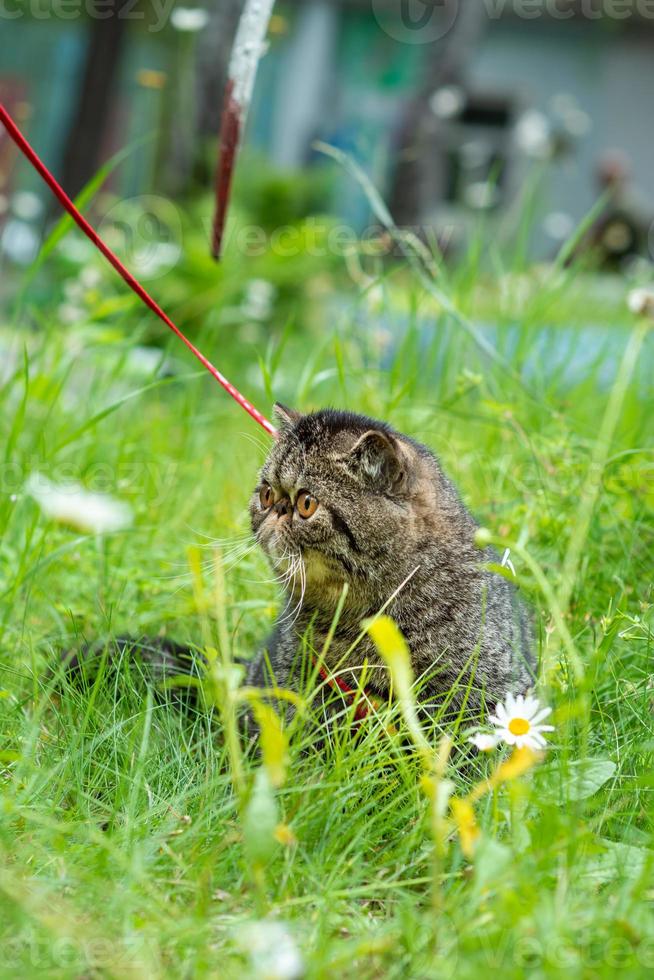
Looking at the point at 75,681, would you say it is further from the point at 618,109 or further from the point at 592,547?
the point at 618,109

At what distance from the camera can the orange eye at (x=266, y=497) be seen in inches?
85.9

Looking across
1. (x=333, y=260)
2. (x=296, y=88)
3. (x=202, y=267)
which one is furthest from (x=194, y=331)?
(x=296, y=88)

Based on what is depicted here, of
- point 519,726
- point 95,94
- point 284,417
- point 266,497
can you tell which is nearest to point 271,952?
point 519,726

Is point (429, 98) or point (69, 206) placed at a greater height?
point (429, 98)

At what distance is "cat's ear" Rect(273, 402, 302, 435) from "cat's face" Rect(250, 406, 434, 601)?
0.11m

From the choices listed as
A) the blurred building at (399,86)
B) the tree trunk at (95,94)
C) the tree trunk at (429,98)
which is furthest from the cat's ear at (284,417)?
the blurred building at (399,86)

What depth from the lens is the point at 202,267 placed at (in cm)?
575

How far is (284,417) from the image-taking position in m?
2.27

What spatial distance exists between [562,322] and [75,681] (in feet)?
8.55

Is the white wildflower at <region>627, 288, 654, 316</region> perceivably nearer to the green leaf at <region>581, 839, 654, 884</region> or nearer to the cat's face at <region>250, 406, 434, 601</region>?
the cat's face at <region>250, 406, 434, 601</region>

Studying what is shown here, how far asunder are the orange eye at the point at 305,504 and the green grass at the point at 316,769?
234 millimetres

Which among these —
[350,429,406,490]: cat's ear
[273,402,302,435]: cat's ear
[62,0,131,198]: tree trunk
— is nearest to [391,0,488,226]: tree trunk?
[62,0,131,198]: tree trunk

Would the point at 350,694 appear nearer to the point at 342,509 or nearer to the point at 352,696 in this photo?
the point at 352,696

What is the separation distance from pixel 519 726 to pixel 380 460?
617mm
